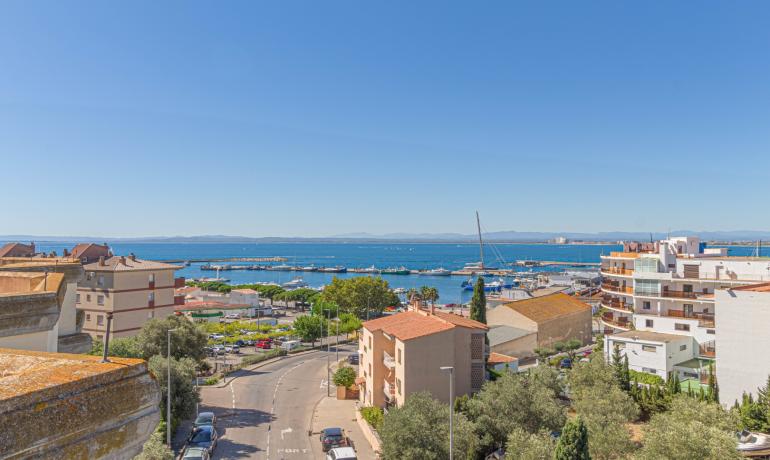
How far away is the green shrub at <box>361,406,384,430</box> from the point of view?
1126 inches

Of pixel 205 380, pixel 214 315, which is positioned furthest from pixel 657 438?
pixel 214 315

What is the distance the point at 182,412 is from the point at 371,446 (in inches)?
419

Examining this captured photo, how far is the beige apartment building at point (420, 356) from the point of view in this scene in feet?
91.2

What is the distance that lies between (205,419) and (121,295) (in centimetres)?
2121

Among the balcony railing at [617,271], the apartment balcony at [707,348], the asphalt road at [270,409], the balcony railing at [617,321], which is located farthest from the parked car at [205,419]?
the balcony railing at [617,271]

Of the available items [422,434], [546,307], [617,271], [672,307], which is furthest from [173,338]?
[617,271]

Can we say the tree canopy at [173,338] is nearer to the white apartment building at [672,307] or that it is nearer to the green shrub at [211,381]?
the green shrub at [211,381]

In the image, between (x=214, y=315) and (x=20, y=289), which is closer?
(x=20, y=289)

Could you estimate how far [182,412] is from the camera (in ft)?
88.9

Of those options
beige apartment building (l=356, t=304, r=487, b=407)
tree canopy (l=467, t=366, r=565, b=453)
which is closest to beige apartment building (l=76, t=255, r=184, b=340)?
beige apartment building (l=356, t=304, r=487, b=407)

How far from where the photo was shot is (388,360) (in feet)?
101

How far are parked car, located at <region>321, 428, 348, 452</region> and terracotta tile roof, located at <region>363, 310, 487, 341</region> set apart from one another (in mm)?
6124

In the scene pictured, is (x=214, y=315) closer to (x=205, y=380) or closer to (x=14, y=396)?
(x=205, y=380)

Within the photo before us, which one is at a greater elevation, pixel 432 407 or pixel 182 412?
pixel 432 407
